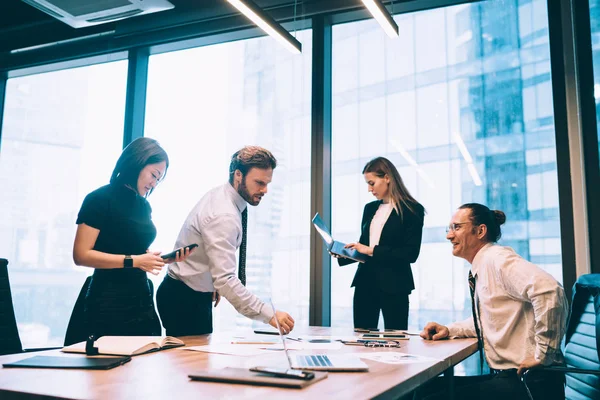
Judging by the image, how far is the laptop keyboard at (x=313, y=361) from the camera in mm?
1257

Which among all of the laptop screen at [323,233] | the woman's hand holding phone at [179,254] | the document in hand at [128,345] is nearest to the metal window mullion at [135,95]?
the laptop screen at [323,233]

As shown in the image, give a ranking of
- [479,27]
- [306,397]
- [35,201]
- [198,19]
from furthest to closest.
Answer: [35,201], [198,19], [479,27], [306,397]

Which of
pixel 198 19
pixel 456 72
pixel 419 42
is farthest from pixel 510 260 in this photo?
pixel 198 19

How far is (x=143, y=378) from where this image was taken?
115 centimetres

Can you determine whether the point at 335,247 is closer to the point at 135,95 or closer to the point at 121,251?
the point at 121,251

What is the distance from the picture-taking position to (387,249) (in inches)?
117

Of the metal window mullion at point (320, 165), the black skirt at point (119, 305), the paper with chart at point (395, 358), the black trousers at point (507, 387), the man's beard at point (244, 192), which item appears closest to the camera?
the paper with chart at point (395, 358)

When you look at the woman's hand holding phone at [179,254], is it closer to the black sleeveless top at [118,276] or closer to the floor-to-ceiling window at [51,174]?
the black sleeveless top at [118,276]

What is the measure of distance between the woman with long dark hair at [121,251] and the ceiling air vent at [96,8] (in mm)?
1832

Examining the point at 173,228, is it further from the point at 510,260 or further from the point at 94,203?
the point at 510,260

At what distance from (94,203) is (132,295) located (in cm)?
41

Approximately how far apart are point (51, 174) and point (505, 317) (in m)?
4.09

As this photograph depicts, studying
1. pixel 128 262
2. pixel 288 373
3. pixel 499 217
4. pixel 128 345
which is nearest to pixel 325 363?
pixel 288 373

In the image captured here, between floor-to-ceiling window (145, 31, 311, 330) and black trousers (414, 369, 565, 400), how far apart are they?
1.76 meters
